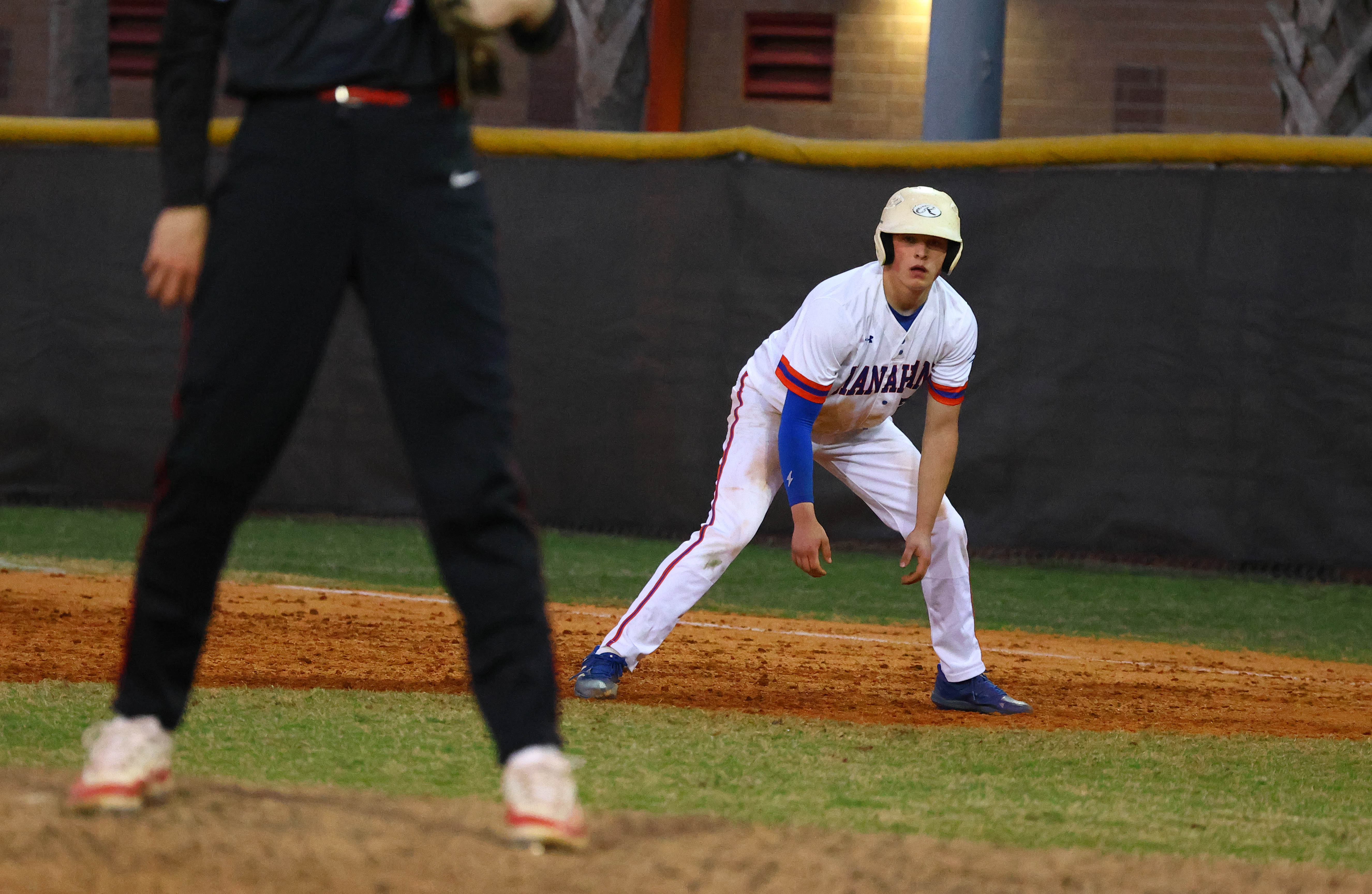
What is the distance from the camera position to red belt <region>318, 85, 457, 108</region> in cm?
250

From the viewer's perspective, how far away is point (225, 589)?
727cm

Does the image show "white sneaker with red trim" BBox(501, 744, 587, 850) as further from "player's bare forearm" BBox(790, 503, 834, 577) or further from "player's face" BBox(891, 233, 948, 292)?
"player's face" BBox(891, 233, 948, 292)

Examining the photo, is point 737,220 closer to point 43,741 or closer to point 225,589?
point 225,589

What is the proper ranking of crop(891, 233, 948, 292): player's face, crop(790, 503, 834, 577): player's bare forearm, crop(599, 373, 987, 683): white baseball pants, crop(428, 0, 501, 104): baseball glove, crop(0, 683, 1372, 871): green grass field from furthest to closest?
crop(599, 373, 987, 683): white baseball pants
crop(891, 233, 948, 292): player's face
crop(790, 503, 834, 577): player's bare forearm
crop(0, 683, 1372, 871): green grass field
crop(428, 0, 501, 104): baseball glove

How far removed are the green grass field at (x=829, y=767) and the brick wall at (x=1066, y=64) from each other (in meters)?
11.7

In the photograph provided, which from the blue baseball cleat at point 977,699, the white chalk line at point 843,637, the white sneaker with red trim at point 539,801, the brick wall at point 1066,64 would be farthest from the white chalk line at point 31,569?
the brick wall at point 1066,64

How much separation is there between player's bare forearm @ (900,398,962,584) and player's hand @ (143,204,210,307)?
9.07ft

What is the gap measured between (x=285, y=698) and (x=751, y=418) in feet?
5.85

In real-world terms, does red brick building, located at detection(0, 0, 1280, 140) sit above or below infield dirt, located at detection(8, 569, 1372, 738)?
above

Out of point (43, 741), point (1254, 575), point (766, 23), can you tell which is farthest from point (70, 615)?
point (766, 23)

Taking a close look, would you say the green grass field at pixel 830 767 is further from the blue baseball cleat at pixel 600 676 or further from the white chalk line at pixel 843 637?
the white chalk line at pixel 843 637

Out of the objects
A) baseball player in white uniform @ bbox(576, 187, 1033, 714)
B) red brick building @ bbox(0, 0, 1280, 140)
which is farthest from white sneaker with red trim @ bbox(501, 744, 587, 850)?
red brick building @ bbox(0, 0, 1280, 140)

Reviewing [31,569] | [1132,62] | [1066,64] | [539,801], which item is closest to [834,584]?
[31,569]

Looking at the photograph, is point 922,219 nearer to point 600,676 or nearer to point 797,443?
point 797,443
